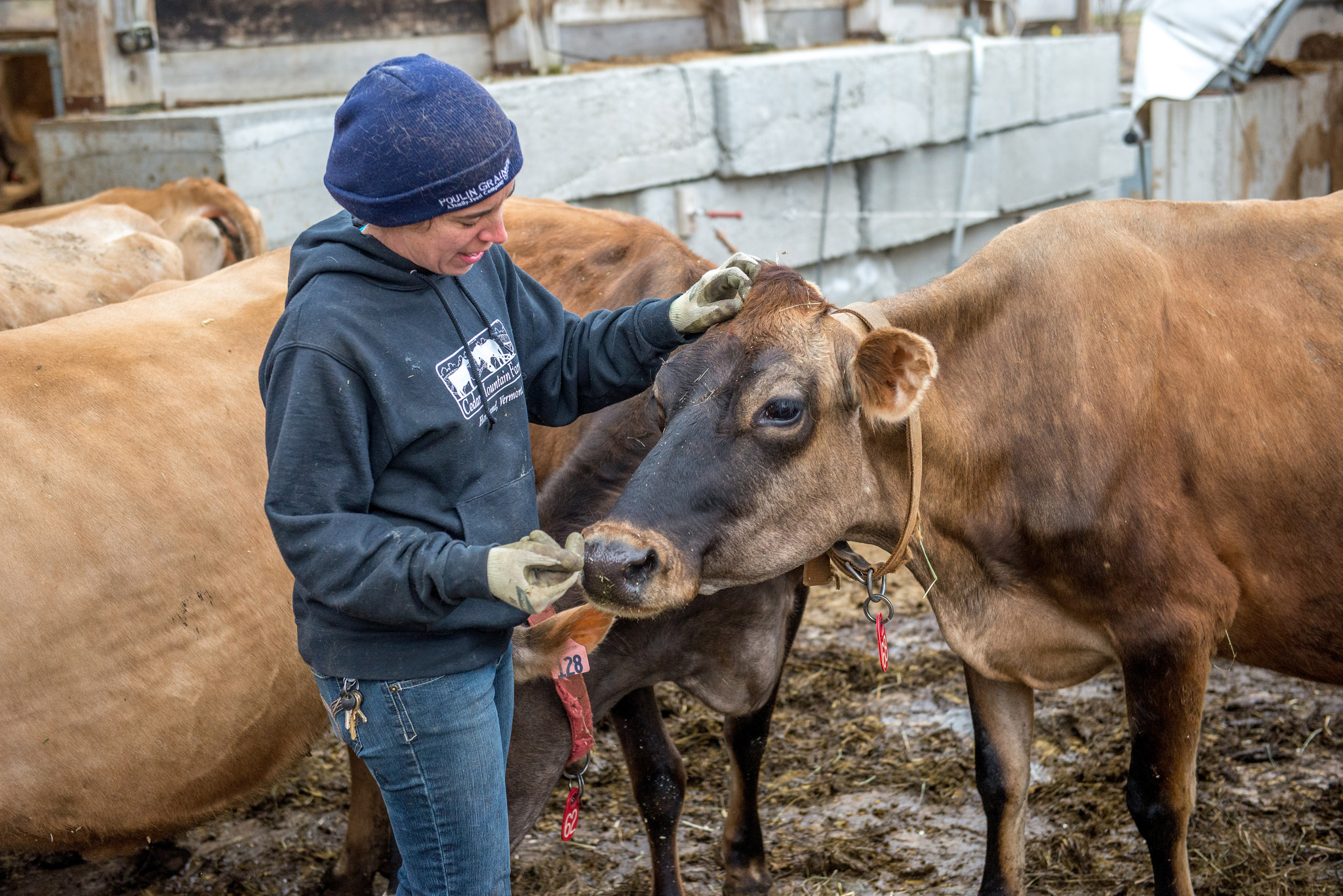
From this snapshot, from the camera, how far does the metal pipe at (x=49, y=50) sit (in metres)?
5.68

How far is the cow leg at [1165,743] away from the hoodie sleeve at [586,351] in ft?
4.08

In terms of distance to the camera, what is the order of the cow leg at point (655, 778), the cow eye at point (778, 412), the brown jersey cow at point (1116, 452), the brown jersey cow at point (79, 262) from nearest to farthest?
the cow eye at point (778, 412)
the brown jersey cow at point (1116, 452)
the cow leg at point (655, 778)
the brown jersey cow at point (79, 262)

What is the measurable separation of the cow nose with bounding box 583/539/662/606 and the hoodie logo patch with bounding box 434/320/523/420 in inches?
12.7

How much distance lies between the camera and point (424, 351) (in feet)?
6.63

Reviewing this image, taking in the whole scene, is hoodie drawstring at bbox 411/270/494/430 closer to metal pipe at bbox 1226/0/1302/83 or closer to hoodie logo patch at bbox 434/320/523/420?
hoodie logo patch at bbox 434/320/523/420

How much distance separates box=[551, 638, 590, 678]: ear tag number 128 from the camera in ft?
7.80

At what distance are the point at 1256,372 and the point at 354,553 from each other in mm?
2037

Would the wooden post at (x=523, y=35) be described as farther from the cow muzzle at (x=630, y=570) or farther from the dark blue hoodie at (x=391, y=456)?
the cow muzzle at (x=630, y=570)

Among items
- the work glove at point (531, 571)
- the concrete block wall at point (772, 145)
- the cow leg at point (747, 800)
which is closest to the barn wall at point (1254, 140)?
the concrete block wall at point (772, 145)

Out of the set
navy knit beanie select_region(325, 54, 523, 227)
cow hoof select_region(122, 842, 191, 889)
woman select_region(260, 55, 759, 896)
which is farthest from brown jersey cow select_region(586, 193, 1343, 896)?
cow hoof select_region(122, 842, 191, 889)

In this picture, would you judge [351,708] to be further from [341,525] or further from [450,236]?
[450,236]

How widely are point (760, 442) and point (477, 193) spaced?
0.79m

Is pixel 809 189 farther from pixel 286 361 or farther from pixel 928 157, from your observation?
pixel 286 361

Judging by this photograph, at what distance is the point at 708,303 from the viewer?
8.18 feet
